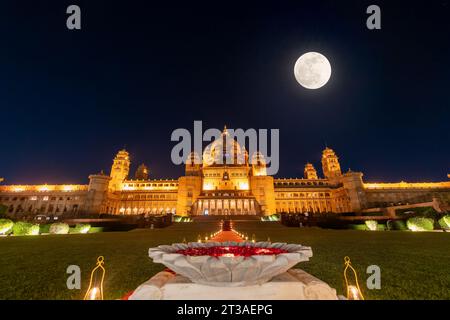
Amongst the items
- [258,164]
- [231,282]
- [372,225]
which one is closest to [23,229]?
[231,282]

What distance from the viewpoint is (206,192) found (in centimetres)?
7000

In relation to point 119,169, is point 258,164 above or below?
above

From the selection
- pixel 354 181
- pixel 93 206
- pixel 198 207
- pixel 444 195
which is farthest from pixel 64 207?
pixel 444 195

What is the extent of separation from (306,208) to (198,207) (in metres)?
44.7

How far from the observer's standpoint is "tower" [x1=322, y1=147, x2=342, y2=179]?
95756 millimetres

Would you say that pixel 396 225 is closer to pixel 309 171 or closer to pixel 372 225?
pixel 372 225

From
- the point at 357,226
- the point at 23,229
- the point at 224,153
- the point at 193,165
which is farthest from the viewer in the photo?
the point at 224,153

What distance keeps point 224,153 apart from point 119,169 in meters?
47.8

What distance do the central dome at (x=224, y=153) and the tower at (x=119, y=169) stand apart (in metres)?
36.4

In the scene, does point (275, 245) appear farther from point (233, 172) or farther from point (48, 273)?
point (233, 172)

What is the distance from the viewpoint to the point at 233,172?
271ft

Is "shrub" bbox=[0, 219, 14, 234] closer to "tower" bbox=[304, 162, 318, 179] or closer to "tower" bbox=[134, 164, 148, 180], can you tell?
"tower" bbox=[134, 164, 148, 180]

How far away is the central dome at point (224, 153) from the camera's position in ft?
302

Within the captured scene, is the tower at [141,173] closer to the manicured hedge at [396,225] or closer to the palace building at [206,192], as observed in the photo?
the palace building at [206,192]
